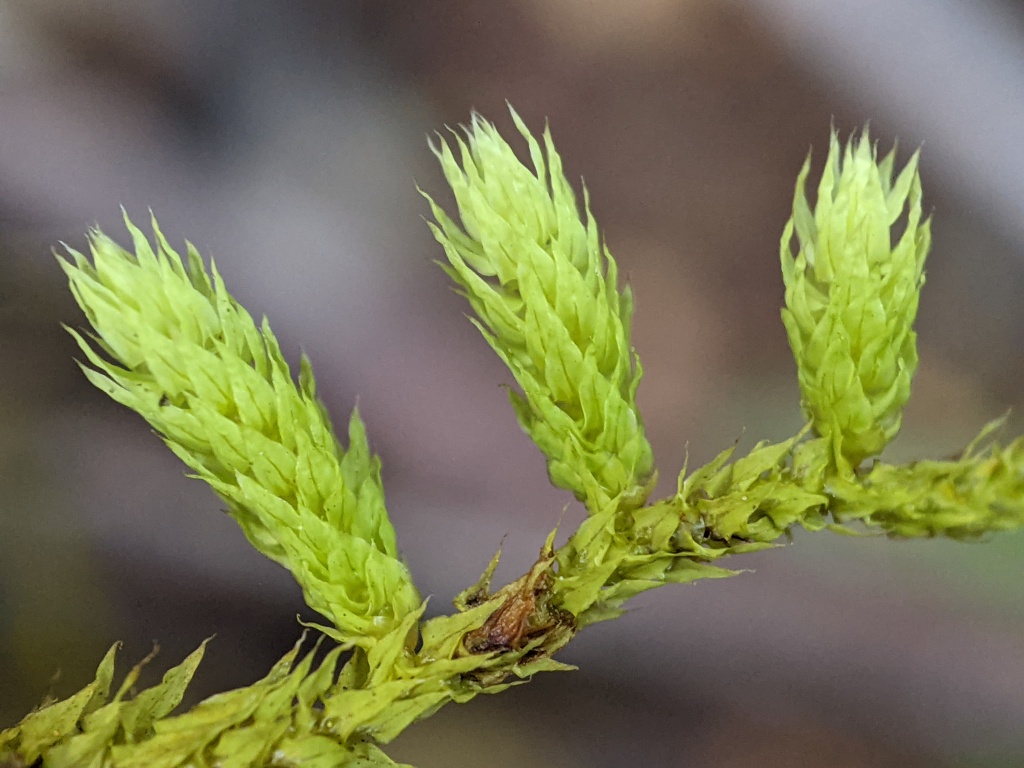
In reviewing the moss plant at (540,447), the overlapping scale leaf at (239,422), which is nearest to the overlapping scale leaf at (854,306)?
the moss plant at (540,447)

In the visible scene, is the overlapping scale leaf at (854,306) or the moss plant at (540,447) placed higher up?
the overlapping scale leaf at (854,306)

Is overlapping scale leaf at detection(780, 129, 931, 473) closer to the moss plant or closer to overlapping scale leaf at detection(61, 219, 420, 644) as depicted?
the moss plant

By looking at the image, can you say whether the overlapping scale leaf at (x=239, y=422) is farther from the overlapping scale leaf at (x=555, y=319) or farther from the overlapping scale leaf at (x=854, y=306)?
the overlapping scale leaf at (x=854, y=306)

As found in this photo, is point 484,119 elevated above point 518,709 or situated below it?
above

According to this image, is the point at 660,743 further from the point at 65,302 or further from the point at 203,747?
the point at 65,302

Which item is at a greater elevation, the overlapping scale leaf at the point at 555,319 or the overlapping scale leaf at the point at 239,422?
the overlapping scale leaf at the point at 555,319

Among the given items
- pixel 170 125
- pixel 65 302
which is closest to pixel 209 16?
pixel 170 125
